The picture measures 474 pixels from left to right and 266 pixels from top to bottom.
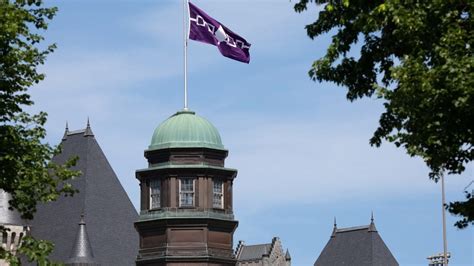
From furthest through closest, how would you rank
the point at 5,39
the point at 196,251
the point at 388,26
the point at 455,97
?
1. the point at 196,251
2. the point at 5,39
3. the point at 388,26
4. the point at 455,97

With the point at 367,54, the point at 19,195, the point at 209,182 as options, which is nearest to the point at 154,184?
the point at 209,182

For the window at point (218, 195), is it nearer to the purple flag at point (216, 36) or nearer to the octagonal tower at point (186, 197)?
the octagonal tower at point (186, 197)

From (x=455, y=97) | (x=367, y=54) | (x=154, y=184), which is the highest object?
(x=154, y=184)

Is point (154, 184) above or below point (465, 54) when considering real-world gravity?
above

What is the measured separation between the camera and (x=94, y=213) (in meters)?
80.7

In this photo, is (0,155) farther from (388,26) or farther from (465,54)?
(465,54)

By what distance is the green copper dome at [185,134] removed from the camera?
2364 inches

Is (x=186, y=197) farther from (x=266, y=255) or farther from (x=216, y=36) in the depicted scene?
(x=266, y=255)

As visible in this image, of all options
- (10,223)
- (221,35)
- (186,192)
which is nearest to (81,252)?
(10,223)

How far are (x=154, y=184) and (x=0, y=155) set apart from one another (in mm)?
27243

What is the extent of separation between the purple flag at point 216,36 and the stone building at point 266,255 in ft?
203

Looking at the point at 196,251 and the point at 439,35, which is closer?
the point at 439,35

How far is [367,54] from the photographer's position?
27.8 m

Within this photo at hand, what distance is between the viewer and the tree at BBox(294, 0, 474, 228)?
24.5 metres
